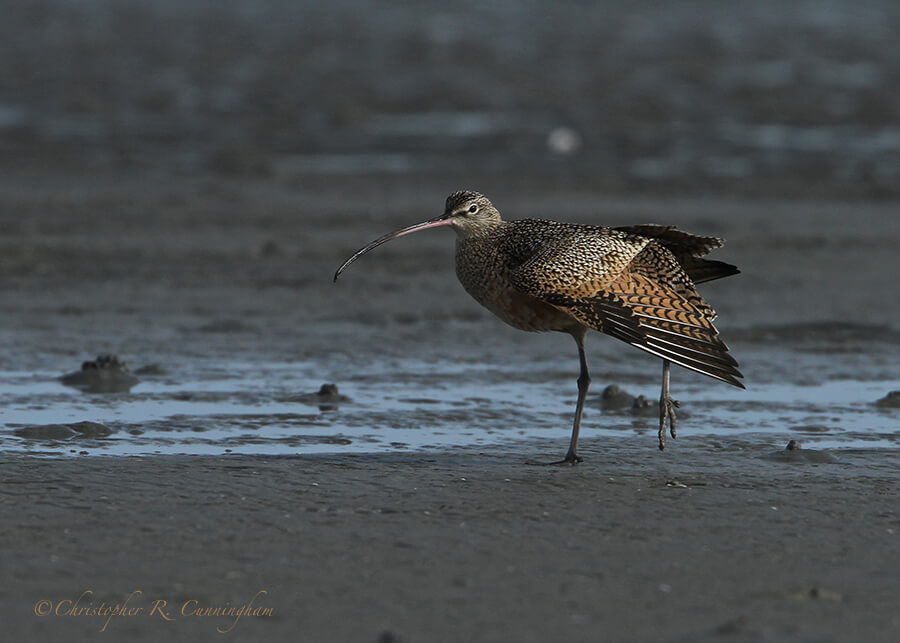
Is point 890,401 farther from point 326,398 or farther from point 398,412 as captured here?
point 326,398

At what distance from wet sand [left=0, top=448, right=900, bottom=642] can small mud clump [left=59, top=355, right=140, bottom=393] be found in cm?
157

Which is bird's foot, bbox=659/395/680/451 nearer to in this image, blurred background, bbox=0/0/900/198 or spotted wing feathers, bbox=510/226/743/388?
spotted wing feathers, bbox=510/226/743/388

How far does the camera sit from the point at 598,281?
6652 millimetres

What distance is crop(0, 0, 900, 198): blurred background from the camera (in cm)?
1677

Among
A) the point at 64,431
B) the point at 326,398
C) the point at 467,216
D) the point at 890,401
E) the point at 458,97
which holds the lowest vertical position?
the point at 64,431

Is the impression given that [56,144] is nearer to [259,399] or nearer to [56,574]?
[259,399]

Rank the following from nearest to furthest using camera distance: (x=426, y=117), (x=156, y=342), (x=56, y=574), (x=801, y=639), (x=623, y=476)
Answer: (x=801, y=639) < (x=56, y=574) < (x=623, y=476) < (x=156, y=342) < (x=426, y=117)

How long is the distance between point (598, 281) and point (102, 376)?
107 inches

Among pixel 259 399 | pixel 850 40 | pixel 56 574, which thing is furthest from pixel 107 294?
pixel 850 40

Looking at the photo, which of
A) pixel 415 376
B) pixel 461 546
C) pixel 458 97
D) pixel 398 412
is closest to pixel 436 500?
pixel 461 546

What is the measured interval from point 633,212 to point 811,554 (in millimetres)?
8982

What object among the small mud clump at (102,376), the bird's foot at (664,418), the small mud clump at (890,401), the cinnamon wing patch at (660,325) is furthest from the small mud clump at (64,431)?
the small mud clump at (890,401)

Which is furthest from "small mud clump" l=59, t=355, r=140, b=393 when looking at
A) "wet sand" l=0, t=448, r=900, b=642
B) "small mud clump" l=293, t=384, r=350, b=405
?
"wet sand" l=0, t=448, r=900, b=642

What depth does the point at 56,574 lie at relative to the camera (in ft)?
16.0
